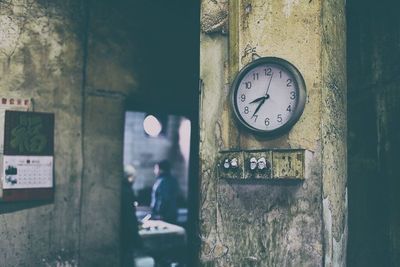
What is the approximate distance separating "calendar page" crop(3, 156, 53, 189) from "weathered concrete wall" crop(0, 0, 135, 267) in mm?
119

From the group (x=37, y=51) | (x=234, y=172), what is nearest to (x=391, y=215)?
(x=234, y=172)

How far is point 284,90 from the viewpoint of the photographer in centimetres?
322

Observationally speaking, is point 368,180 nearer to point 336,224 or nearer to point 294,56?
point 336,224

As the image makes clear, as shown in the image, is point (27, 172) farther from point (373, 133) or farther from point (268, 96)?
point (373, 133)

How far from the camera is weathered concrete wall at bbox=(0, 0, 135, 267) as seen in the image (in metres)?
4.28

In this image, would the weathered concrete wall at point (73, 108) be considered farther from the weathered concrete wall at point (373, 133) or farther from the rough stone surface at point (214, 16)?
the weathered concrete wall at point (373, 133)

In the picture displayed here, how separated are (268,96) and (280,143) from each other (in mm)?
369

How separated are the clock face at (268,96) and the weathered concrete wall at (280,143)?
0.29ft

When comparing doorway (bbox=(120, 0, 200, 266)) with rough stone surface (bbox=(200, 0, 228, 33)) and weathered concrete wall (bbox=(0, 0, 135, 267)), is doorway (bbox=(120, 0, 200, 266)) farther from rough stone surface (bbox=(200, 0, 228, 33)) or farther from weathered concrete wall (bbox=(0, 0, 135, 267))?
rough stone surface (bbox=(200, 0, 228, 33))

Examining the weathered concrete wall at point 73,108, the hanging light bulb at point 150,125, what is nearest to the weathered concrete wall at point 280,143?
the weathered concrete wall at point 73,108

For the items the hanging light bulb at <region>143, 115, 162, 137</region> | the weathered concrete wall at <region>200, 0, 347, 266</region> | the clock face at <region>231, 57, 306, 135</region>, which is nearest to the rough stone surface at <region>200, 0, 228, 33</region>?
the weathered concrete wall at <region>200, 0, 347, 266</region>

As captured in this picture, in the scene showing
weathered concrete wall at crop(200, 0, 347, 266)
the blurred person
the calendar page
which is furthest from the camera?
the blurred person

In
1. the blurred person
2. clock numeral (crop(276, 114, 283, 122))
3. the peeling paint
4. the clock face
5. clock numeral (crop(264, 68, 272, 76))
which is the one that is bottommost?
the blurred person

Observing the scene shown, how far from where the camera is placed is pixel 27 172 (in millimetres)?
4301
